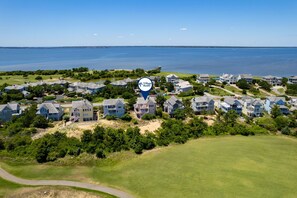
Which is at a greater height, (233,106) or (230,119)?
(233,106)

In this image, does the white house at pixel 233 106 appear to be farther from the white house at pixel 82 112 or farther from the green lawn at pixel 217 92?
the white house at pixel 82 112

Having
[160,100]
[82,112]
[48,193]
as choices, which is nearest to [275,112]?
[160,100]

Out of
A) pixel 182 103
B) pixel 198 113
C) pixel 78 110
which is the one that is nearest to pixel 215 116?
pixel 198 113

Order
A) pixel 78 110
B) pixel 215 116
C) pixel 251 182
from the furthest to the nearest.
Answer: pixel 215 116, pixel 78 110, pixel 251 182

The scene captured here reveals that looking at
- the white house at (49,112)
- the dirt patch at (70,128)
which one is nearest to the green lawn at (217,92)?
the dirt patch at (70,128)

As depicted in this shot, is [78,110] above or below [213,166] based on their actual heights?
above

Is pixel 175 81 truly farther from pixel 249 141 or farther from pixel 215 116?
pixel 249 141

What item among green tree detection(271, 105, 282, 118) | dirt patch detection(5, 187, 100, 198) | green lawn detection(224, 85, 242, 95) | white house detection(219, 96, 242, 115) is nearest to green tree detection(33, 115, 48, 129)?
dirt patch detection(5, 187, 100, 198)

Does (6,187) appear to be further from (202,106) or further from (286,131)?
(286,131)
